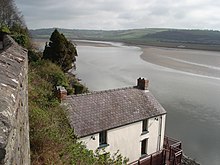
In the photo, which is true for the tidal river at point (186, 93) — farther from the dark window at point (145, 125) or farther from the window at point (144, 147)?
the dark window at point (145, 125)

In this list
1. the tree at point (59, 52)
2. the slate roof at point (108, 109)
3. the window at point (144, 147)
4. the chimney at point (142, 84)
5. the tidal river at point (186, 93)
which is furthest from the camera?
the tree at point (59, 52)

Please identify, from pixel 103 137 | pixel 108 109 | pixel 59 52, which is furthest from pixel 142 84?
pixel 59 52

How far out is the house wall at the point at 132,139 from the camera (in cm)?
1367

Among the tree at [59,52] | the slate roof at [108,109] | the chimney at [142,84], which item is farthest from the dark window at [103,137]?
the tree at [59,52]

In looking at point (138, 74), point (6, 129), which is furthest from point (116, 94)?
point (138, 74)

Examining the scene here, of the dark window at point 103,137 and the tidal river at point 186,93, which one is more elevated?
the dark window at point 103,137

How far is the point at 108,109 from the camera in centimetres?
1462

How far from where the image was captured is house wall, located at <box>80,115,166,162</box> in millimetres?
13672

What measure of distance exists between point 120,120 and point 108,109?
3.05 ft

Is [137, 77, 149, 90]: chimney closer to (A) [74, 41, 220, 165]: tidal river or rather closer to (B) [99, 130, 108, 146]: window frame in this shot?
(B) [99, 130, 108, 146]: window frame

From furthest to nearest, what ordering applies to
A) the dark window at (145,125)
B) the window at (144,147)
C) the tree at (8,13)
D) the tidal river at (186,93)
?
the tree at (8,13)
the tidal river at (186,93)
the window at (144,147)
the dark window at (145,125)

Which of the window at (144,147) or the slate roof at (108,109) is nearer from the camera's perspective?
the slate roof at (108,109)

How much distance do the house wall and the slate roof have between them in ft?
1.17

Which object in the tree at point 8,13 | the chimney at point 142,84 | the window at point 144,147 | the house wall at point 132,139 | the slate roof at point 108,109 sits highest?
the tree at point 8,13
